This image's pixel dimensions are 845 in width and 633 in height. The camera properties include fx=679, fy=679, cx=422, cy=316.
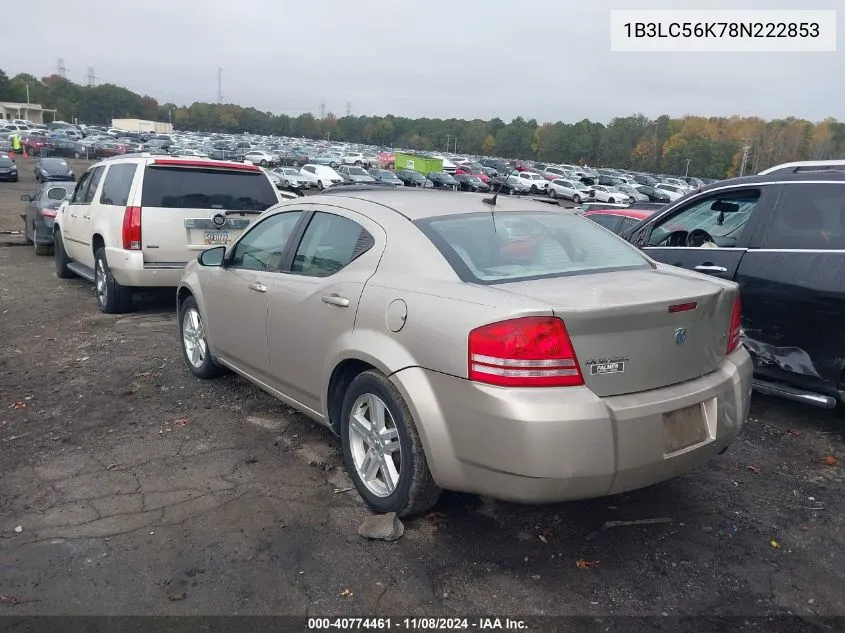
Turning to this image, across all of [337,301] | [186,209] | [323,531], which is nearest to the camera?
[323,531]

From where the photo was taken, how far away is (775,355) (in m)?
4.76

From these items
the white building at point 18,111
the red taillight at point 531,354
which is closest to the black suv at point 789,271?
the red taillight at point 531,354

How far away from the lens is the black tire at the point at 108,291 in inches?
298

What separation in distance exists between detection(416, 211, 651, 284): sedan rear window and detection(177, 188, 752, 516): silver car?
1cm

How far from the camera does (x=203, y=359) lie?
544 centimetres

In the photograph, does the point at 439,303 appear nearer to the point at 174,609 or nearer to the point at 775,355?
the point at 174,609

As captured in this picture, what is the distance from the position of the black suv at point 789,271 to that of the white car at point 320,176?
123ft

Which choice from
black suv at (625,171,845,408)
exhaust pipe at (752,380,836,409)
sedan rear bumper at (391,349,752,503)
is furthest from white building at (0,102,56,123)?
sedan rear bumper at (391,349,752,503)

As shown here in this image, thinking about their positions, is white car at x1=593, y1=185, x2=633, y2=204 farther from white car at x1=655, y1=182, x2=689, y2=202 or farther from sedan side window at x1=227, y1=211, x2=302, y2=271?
sedan side window at x1=227, y1=211, x2=302, y2=271

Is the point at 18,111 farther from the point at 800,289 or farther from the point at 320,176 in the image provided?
the point at 800,289

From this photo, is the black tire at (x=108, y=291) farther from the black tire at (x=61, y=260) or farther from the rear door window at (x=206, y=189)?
the black tire at (x=61, y=260)

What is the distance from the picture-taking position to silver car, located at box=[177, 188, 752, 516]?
109 inches

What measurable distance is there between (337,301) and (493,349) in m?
1.12

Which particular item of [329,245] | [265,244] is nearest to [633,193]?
[265,244]
